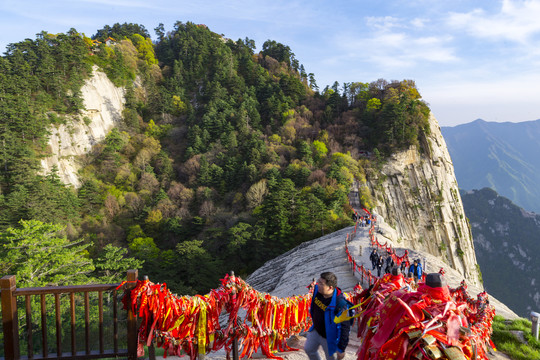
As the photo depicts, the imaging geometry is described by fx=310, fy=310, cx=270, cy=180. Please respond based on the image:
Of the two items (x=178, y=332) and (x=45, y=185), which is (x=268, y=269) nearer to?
(x=178, y=332)

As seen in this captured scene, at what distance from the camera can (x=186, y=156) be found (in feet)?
145

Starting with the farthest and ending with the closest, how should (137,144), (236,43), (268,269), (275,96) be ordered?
1. (236,43)
2. (275,96)
3. (137,144)
4. (268,269)

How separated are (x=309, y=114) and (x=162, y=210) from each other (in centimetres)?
2612

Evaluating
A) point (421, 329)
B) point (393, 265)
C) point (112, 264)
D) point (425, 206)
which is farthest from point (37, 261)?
point (425, 206)

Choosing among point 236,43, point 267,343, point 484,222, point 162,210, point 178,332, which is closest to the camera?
point 178,332

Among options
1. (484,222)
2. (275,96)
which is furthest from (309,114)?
(484,222)

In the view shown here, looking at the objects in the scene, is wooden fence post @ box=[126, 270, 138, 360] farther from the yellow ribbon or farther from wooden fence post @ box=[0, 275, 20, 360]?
wooden fence post @ box=[0, 275, 20, 360]

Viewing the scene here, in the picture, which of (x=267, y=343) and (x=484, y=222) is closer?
(x=267, y=343)

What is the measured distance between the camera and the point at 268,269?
20.7 metres

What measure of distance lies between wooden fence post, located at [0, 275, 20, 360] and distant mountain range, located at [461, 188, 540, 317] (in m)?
81.9

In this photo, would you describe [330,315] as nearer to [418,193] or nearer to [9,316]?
[9,316]

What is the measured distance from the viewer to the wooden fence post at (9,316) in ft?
11.9

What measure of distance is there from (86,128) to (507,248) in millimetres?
93004

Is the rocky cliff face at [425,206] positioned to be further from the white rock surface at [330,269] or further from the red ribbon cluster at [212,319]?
the red ribbon cluster at [212,319]
